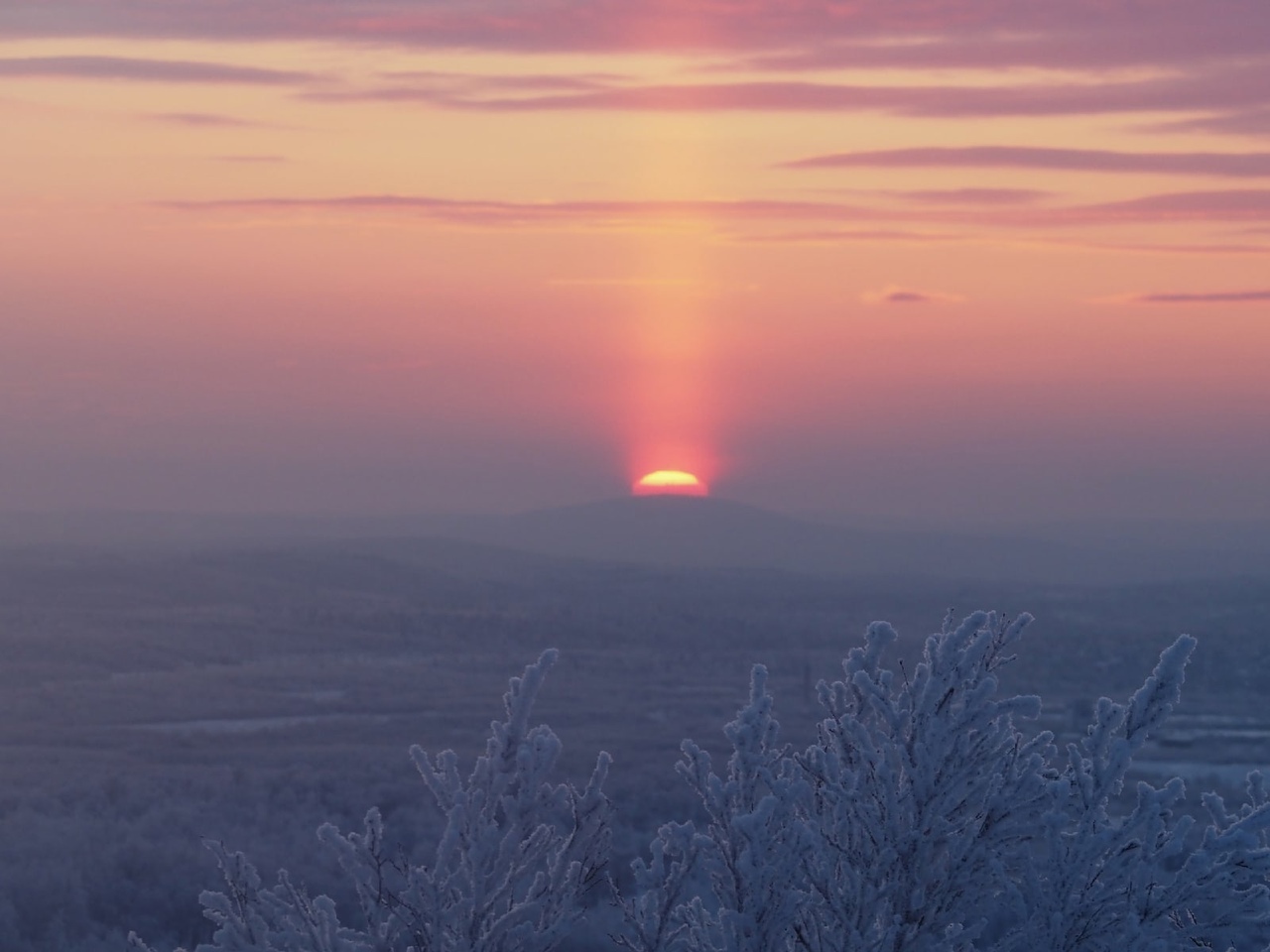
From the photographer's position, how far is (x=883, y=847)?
16.1ft

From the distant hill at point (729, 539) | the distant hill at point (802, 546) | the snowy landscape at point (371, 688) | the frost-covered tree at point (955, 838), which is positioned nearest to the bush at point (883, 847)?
the frost-covered tree at point (955, 838)

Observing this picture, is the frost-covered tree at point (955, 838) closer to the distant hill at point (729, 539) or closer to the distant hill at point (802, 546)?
the distant hill at point (729, 539)

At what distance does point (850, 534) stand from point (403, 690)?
12031 centimetres

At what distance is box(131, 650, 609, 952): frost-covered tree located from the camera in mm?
4961

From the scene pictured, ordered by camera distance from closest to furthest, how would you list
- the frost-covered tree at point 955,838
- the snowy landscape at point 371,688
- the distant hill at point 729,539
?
the frost-covered tree at point 955,838 < the snowy landscape at point 371,688 < the distant hill at point 729,539

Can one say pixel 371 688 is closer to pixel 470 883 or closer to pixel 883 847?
pixel 470 883

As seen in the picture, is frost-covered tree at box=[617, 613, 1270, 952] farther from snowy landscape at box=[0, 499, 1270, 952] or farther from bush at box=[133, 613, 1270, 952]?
snowy landscape at box=[0, 499, 1270, 952]

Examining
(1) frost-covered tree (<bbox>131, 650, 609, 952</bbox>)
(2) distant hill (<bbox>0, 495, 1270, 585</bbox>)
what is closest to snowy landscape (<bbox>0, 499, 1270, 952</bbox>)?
(1) frost-covered tree (<bbox>131, 650, 609, 952</bbox>)

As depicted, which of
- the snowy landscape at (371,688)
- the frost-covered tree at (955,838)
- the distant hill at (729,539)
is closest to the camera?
the frost-covered tree at (955,838)

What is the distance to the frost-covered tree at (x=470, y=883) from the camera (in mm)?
4961

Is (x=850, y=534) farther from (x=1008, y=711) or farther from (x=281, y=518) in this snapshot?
(x=1008, y=711)

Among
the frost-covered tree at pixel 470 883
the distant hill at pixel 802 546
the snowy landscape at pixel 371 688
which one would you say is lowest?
the frost-covered tree at pixel 470 883

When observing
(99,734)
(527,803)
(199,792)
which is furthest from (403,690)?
(527,803)

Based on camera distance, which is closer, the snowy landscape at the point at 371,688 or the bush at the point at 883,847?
the bush at the point at 883,847
